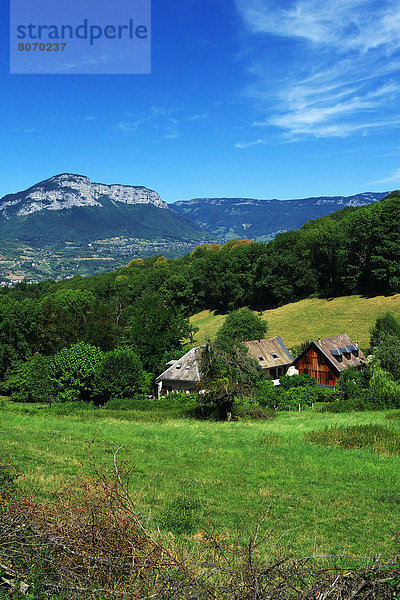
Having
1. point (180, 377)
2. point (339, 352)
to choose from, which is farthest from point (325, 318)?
point (180, 377)

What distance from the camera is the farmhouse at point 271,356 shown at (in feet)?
175

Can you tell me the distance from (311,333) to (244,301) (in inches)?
1197

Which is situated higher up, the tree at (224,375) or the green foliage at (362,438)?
the tree at (224,375)

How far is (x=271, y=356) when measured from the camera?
5466 centimetres

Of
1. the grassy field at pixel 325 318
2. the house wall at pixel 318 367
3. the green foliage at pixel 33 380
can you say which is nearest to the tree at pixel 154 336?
the grassy field at pixel 325 318

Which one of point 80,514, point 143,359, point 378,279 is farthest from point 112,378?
point 378,279

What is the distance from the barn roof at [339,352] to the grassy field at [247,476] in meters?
25.2

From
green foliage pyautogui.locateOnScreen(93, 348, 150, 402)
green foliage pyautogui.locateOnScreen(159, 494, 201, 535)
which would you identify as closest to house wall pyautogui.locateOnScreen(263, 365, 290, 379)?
green foliage pyautogui.locateOnScreen(93, 348, 150, 402)

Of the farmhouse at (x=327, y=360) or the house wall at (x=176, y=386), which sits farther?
the farmhouse at (x=327, y=360)

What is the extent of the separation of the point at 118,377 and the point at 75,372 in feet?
16.4

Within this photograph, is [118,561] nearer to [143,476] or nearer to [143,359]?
[143,476]

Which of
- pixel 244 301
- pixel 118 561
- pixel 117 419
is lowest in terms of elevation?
pixel 117 419

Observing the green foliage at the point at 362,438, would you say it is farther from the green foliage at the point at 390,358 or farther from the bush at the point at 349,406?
the green foliage at the point at 390,358

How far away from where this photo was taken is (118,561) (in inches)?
204
